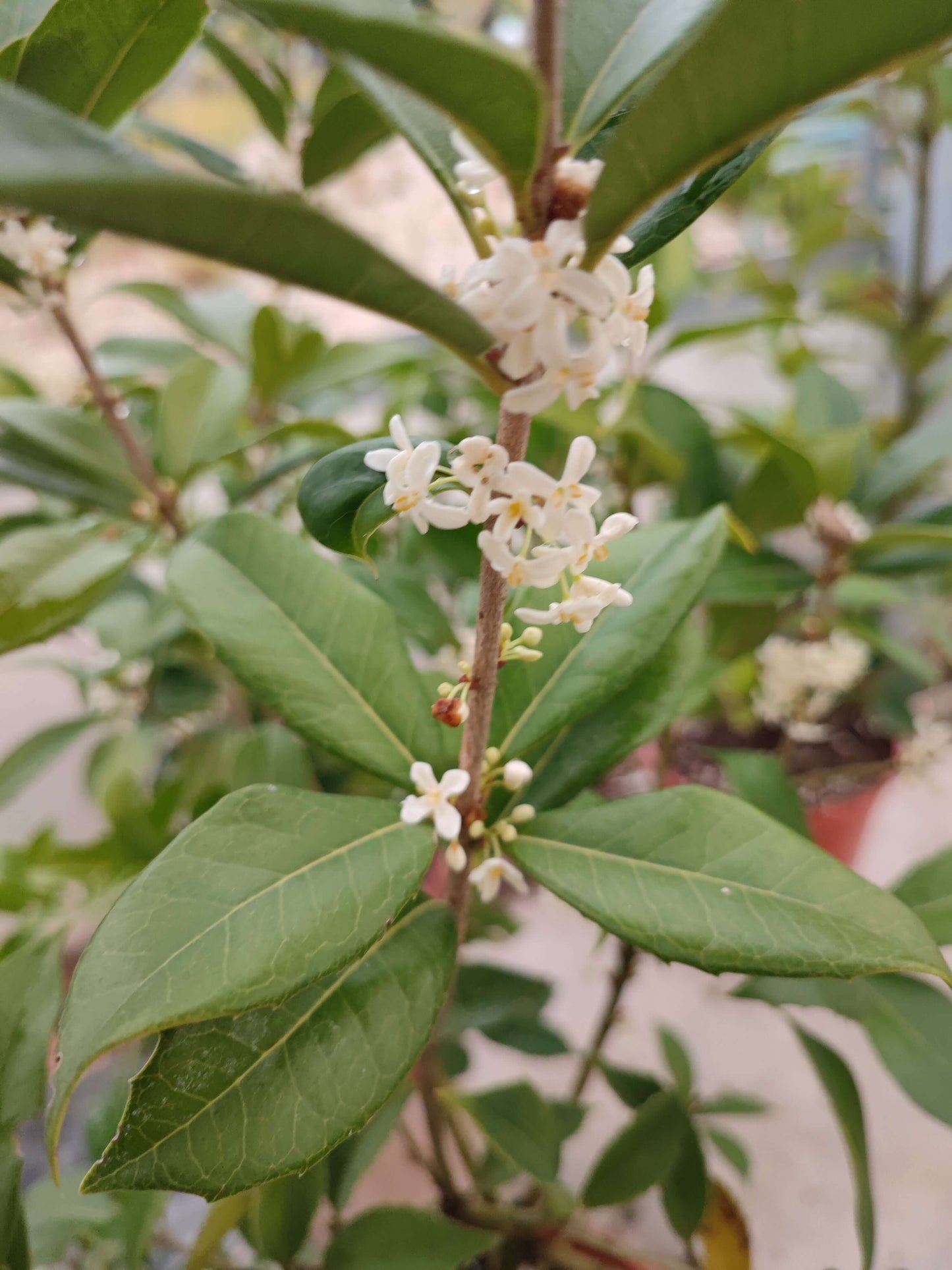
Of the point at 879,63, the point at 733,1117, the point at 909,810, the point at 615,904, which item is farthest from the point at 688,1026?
the point at 879,63

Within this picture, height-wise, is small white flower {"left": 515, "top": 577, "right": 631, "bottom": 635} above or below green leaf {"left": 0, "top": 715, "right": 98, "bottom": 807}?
above

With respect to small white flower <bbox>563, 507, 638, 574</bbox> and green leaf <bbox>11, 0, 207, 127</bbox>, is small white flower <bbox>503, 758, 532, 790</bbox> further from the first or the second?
green leaf <bbox>11, 0, 207, 127</bbox>

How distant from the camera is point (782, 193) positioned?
1347 mm

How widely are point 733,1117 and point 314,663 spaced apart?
85 centimetres

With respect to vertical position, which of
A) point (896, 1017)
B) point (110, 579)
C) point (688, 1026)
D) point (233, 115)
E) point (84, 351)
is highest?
point (233, 115)

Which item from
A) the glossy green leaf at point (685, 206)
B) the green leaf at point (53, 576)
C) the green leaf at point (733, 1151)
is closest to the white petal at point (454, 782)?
the glossy green leaf at point (685, 206)

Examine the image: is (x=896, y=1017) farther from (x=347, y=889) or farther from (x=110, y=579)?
(x=110, y=579)

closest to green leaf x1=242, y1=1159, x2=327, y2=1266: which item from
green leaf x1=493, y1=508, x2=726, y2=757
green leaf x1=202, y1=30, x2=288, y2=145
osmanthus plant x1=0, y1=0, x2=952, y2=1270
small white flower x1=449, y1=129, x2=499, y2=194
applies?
osmanthus plant x1=0, y1=0, x2=952, y2=1270

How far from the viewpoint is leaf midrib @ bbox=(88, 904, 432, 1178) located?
0.31 meters

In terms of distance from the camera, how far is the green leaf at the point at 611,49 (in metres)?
0.30

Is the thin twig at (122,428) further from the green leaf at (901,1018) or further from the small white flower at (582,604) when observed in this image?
the green leaf at (901,1018)

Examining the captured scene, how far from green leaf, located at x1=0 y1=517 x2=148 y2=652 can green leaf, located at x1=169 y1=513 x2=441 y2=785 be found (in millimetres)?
139

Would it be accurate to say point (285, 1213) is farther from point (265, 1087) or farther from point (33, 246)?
point (33, 246)

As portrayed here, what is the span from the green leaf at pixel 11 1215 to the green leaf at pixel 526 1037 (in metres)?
0.41
